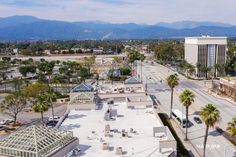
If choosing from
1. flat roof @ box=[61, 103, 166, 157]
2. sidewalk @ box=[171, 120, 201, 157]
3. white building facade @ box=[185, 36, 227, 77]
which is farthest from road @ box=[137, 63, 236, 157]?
white building facade @ box=[185, 36, 227, 77]

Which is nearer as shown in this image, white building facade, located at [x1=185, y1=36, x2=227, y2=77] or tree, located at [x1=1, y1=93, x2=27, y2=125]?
tree, located at [x1=1, y1=93, x2=27, y2=125]

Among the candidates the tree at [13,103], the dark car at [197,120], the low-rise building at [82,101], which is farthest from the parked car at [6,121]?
the dark car at [197,120]

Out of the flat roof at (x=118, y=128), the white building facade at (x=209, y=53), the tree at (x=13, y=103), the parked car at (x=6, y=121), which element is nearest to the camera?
the flat roof at (x=118, y=128)

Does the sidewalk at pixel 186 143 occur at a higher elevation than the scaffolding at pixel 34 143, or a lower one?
lower

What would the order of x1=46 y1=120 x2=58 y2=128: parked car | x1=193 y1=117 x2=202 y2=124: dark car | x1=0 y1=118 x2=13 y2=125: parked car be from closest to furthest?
1. x1=46 y1=120 x2=58 y2=128: parked car
2. x1=193 y1=117 x2=202 y2=124: dark car
3. x1=0 y1=118 x2=13 y2=125: parked car

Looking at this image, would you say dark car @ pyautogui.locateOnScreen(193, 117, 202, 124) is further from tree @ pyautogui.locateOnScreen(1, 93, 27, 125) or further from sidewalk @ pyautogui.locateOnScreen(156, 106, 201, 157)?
tree @ pyautogui.locateOnScreen(1, 93, 27, 125)

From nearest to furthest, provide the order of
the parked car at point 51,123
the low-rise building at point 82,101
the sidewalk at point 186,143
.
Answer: the sidewalk at point 186,143 < the low-rise building at point 82,101 < the parked car at point 51,123

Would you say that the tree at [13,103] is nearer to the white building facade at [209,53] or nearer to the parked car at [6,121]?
the parked car at [6,121]
